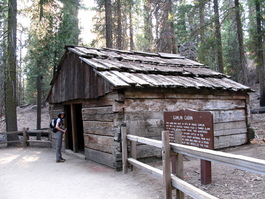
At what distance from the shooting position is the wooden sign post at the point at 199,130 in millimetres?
4488

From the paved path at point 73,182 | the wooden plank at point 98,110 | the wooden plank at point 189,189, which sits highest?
the wooden plank at point 98,110

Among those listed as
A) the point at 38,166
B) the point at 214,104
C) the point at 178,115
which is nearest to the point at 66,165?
the point at 38,166

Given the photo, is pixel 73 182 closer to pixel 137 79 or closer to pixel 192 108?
pixel 137 79

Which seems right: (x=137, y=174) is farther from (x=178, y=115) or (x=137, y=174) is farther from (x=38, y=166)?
(x=38, y=166)

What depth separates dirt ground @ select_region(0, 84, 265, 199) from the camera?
464 cm

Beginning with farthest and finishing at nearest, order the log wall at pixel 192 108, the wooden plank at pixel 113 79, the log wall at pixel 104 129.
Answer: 1. the log wall at pixel 192 108
2. the log wall at pixel 104 129
3. the wooden plank at pixel 113 79

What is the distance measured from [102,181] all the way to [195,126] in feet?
9.00

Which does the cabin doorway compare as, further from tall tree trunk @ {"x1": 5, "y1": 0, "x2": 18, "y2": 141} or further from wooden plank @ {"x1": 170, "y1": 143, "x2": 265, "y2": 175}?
wooden plank @ {"x1": 170, "y1": 143, "x2": 265, "y2": 175}

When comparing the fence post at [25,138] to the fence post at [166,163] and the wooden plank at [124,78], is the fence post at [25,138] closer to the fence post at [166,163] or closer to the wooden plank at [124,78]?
the wooden plank at [124,78]

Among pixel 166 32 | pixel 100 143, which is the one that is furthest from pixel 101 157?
pixel 166 32

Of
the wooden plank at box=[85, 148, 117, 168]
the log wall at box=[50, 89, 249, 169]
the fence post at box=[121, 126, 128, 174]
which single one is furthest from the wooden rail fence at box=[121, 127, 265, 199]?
the wooden plank at box=[85, 148, 117, 168]

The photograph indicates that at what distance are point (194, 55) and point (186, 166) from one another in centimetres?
1006

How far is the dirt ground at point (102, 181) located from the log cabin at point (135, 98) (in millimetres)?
792

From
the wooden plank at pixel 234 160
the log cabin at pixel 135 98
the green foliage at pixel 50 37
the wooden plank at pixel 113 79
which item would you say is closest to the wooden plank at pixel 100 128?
the log cabin at pixel 135 98
